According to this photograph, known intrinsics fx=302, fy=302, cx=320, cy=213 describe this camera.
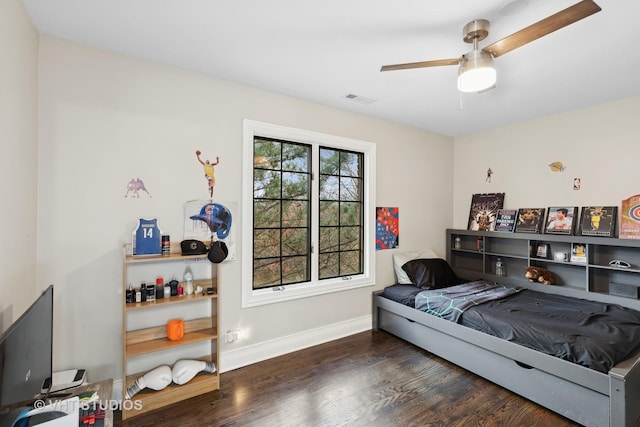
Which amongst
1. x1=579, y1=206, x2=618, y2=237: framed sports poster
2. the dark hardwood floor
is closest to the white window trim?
the dark hardwood floor

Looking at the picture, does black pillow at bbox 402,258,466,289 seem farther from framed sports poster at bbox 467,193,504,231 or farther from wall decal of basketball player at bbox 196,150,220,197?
wall decal of basketball player at bbox 196,150,220,197

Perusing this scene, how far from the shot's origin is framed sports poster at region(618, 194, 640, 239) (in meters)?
2.95

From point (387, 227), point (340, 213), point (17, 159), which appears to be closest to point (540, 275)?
point (387, 227)

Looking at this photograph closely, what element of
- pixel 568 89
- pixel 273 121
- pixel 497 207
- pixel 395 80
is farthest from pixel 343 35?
pixel 497 207

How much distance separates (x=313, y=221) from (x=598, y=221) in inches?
118

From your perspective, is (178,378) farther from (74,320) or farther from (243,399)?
(74,320)

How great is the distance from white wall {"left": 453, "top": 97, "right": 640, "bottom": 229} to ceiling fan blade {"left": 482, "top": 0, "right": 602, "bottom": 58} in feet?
7.82

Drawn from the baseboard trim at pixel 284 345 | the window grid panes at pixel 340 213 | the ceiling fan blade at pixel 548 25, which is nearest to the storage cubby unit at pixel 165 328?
the baseboard trim at pixel 284 345

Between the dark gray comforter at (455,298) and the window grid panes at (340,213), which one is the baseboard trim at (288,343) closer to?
the window grid panes at (340,213)

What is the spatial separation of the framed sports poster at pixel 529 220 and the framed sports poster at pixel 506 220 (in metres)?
0.05

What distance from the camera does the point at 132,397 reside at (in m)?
2.15

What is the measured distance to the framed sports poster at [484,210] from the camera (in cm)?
409

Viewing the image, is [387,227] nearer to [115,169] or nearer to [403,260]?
[403,260]

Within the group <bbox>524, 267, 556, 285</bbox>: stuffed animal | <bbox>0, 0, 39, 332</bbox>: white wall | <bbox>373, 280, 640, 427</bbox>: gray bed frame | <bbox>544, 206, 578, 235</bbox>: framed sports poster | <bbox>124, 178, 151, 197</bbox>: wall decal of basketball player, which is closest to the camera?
<bbox>0, 0, 39, 332</bbox>: white wall
